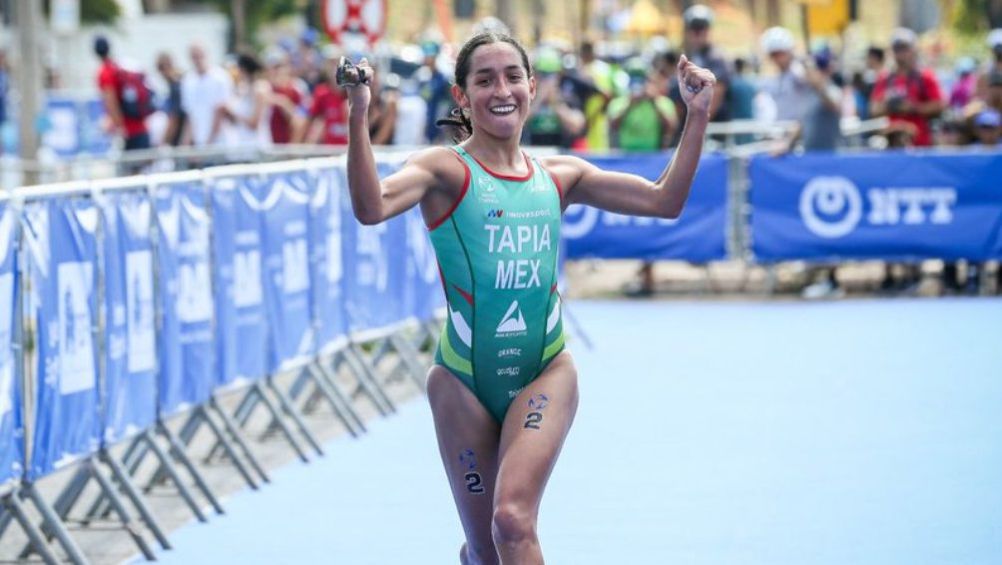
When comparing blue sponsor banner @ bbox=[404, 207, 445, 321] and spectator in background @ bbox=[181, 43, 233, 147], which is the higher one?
spectator in background @ bbox=[181, 43, 233, 147]

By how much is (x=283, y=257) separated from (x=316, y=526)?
228 cm

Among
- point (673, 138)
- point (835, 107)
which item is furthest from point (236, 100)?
point (835, 107)

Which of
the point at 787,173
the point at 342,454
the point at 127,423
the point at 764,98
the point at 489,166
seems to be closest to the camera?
the point at 489,166

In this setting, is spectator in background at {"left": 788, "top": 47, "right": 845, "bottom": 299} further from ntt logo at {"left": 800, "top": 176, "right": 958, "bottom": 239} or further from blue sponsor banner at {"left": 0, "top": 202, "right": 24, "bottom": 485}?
blue sponsor banner at {"left": 0, "top": 202, "right": 24, "bottom": 485}

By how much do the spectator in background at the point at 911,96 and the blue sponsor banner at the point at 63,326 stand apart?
1281 cm

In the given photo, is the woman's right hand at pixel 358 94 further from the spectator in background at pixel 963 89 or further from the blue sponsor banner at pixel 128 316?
the spectator in background at pixel 963 89

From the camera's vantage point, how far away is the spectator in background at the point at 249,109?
20703 mm

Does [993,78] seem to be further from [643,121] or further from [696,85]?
[696,85]

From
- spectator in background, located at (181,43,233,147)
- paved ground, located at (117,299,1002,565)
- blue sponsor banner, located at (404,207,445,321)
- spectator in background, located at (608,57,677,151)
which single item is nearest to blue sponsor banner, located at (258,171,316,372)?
paved ground, located at (117,299,1002,565)

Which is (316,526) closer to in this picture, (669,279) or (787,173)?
(787,173)

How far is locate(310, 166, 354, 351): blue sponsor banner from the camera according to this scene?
12180 millimetres

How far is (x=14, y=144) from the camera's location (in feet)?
117

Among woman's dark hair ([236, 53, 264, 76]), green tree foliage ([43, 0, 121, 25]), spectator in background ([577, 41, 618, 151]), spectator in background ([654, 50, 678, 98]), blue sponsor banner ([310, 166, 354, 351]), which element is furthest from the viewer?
green tree foliage ([43, 0, 121, 25])

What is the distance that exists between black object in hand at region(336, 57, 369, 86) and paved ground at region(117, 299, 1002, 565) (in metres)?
3.48
